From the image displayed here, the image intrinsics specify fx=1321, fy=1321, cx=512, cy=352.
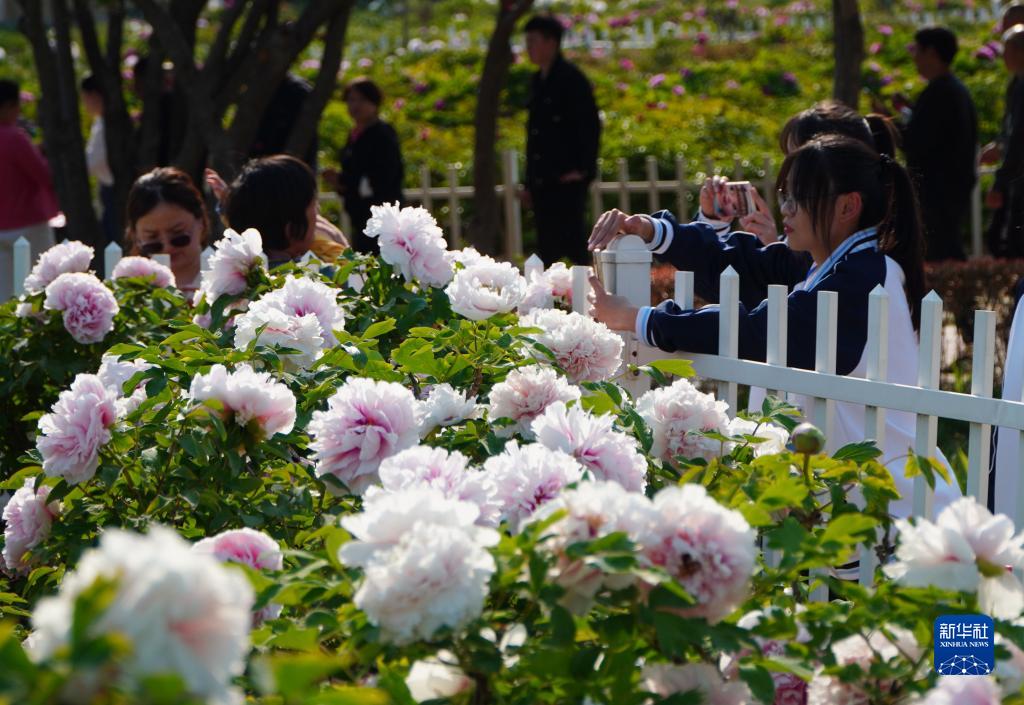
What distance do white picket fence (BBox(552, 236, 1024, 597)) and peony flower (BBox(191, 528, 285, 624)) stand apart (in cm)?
134

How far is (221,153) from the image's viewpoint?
21.1ft

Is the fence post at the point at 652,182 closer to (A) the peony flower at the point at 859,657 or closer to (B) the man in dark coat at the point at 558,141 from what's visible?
(B) the man in dark coat at the point at 558,141

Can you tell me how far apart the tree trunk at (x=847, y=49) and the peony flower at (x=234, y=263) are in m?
4.76

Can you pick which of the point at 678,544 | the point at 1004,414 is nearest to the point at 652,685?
the point at 678,544

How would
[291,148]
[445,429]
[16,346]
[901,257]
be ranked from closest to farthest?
[445,429]
[901,257]
[16,346]
[291,148]

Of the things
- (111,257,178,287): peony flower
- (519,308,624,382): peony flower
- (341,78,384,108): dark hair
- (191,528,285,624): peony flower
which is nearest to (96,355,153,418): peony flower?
(111,257,178,287): peony flower

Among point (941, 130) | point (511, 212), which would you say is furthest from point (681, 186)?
point (941, 130)

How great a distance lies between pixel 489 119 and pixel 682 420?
620 cm

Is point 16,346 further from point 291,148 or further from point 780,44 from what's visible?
point 780,44

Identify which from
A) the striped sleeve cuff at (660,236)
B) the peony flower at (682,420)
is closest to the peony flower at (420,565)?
the peony flower at (682,420)

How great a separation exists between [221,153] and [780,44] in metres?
16.2

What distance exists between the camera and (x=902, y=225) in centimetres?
292

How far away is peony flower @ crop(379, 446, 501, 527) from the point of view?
157cm

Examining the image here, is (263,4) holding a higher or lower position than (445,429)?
higher
